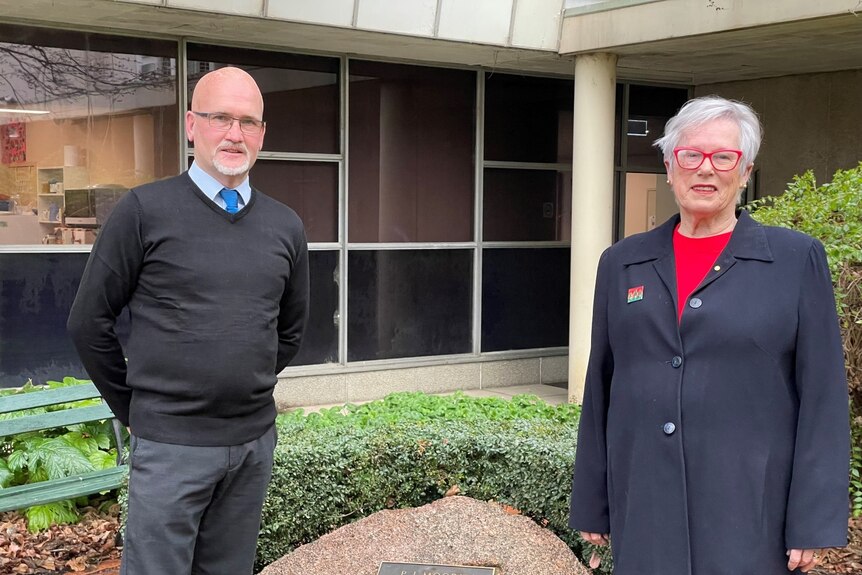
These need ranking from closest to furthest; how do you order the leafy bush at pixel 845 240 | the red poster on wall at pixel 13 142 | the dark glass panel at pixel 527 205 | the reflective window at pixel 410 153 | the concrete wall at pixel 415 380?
the leafy bush at pixel 845 240, the red poster on wall at pixel 13 142, the concrete wall at pixel 415 380, the reflective window at pixel 410 153, the dark glass panel at pixel 527 205

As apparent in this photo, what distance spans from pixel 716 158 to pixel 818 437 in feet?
2.55

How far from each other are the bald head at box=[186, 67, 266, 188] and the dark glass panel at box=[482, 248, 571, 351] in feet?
26.3

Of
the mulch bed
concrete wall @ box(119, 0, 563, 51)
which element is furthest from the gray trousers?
concrete wall @ box(119, 0, 563, 51)

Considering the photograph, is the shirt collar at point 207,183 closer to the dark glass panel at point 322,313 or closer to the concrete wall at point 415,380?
the concrete wall at point 415,380

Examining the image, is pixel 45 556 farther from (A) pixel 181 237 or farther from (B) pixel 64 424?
(A) pixel 181 237

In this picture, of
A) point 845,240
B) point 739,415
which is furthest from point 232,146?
point 845,240

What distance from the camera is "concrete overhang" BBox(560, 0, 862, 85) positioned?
322 inches

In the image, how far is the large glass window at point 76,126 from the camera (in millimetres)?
8570

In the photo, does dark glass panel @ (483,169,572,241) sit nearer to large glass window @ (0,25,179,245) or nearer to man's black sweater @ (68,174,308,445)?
large glass window @ (0,25,179,245)

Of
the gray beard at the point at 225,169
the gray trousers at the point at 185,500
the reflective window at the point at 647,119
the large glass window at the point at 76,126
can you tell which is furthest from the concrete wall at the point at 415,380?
the gray beard at the point at 225,169

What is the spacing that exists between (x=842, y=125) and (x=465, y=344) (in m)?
4.79

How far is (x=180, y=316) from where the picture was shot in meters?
3.15

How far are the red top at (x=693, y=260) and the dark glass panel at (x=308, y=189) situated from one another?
7051 mm

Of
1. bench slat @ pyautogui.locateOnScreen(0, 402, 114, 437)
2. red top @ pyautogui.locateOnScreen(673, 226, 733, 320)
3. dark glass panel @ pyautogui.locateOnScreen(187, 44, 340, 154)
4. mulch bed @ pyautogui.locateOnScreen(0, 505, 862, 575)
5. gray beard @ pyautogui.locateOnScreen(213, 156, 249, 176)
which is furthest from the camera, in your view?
dark glass panel @ pyautogui.locateOnScreen(187, 44, 340, 154)
